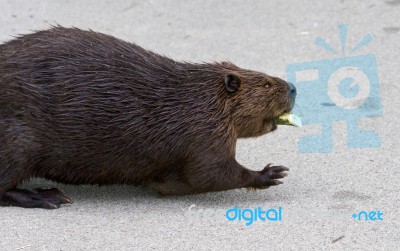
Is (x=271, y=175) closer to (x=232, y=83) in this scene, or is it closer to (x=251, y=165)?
(x=251, y=165)

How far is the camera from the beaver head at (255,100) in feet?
16.0

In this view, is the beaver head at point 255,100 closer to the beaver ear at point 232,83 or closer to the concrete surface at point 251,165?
the beaver ear at point 232,83

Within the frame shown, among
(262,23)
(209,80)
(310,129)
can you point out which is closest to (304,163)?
(310,129)

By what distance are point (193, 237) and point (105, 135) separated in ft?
2.40

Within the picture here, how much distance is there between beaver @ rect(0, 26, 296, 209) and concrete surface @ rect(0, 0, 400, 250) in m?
0.18

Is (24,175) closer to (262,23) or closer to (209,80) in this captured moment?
(209,80)

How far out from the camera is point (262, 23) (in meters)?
7.27

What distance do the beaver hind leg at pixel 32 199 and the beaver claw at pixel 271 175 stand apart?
3.58 ft

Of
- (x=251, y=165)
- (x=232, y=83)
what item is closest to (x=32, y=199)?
(x=232, y=83)

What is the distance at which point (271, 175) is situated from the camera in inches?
197

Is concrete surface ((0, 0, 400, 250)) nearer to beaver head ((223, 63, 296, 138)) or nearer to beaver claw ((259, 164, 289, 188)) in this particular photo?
beaver claw ((259, 164, 289, 188))

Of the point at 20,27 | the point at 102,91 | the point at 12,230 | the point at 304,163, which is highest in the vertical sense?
the point at 20,27

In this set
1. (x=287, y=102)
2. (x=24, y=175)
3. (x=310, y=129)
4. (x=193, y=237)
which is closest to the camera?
(x=193, y=237)

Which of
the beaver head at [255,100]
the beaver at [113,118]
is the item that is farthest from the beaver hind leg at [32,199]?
the beaver head at [255,100]
